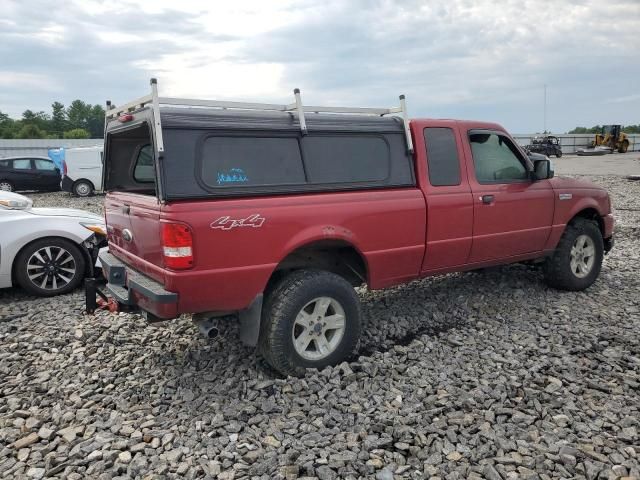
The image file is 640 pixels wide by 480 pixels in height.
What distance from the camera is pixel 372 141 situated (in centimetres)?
435

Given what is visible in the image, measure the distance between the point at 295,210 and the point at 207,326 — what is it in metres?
1.03

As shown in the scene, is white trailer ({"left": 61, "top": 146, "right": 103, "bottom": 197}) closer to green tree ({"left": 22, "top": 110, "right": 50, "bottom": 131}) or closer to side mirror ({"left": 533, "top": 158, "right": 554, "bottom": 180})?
side mirror ({"left": 533, "top": 158, "right": 554, "bottom": 180})

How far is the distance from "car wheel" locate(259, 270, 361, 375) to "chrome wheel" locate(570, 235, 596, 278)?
317 cm

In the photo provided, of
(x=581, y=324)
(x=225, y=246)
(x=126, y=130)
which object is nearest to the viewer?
(x=225, y=246)

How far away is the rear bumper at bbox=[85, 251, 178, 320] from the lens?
342 centimetres

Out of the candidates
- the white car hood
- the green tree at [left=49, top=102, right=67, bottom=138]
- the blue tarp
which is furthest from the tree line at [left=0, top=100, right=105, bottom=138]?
the white car hood

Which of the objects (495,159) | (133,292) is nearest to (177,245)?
(133,292)

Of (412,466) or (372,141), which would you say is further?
(372,141)

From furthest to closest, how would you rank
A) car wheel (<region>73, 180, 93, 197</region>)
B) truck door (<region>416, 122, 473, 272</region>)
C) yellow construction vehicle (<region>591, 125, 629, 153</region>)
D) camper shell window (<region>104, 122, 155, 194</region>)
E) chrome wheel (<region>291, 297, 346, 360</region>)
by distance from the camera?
yellow construction vehicle (<region>591, 125, 629, 153</region>)
car wheel (<region>73, 180, 93, 197</region>)
camper shell window (<region>104, 122, 155, 194</region>)
truck door (<region>416, 122, 473, 272</region>)
chrome wheel (<region>291, 297, 346, 360</region>)

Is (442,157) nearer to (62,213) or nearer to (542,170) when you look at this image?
(542,170)

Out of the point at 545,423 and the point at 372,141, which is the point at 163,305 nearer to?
the point at 372,141

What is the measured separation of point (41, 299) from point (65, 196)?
47.6 feet

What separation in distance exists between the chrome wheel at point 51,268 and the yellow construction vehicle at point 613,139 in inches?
Answer: 1775

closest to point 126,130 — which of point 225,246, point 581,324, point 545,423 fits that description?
point 225,246
